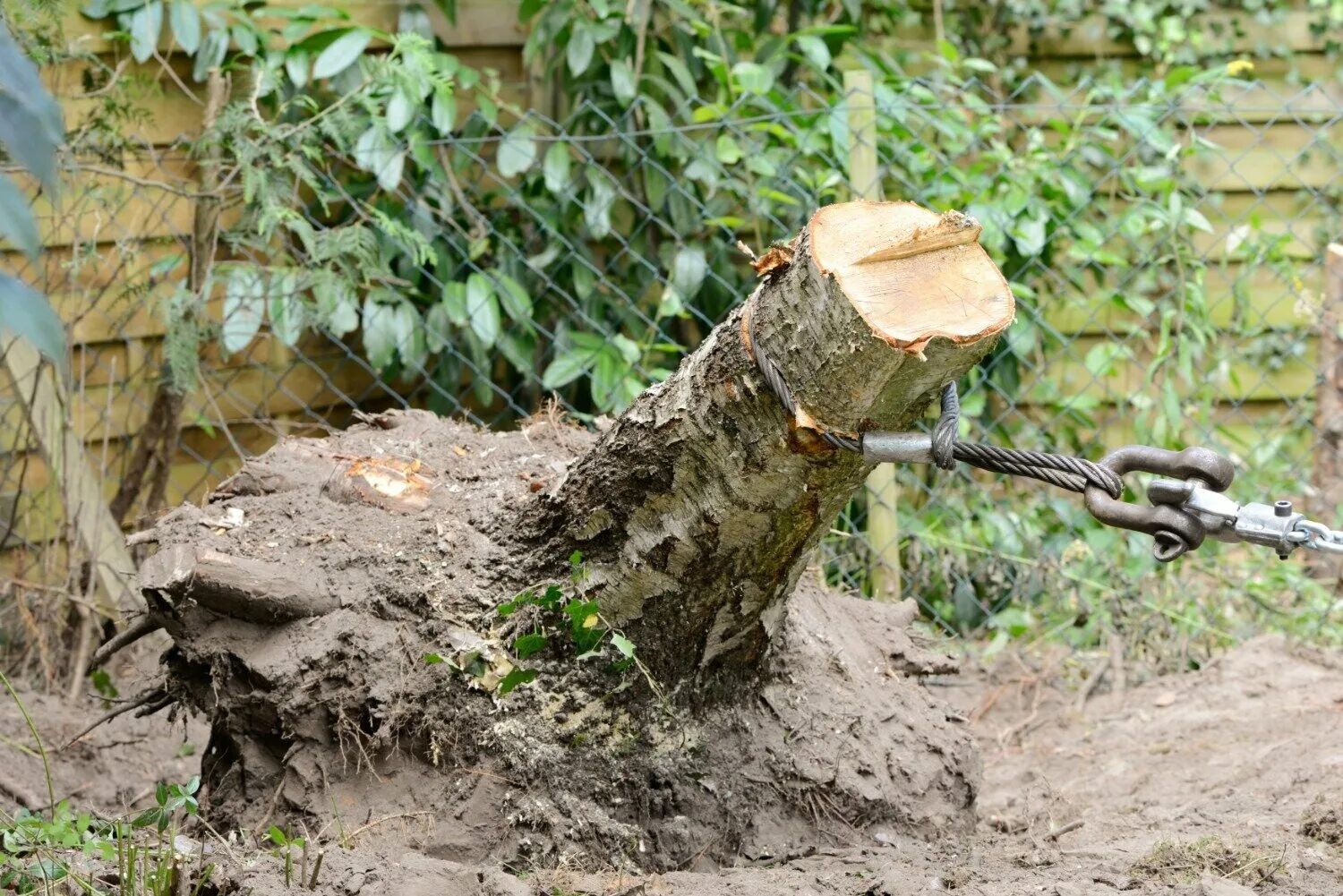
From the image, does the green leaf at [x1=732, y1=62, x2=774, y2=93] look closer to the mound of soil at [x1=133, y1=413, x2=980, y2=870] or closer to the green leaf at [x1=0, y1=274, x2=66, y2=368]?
the mound of soil at [x1=133, y1=413, x2=980, y2=870]

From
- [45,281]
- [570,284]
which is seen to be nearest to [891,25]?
[570,284]

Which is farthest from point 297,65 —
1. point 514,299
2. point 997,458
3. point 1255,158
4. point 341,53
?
point 1255,158

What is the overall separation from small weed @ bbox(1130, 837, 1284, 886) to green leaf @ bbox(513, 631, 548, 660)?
104 cm

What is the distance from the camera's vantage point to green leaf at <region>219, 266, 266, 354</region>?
3.62 meters

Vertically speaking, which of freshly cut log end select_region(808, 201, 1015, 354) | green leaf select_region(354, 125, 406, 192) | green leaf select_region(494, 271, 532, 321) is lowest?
green leaf select_region(494, 271, 532, 321)

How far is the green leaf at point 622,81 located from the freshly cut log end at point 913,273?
2441 mm

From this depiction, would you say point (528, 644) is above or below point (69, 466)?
above

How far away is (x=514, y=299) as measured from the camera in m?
4.01

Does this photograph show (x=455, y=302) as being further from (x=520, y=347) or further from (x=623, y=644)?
(x=623, y=644)

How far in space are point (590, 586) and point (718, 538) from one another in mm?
263

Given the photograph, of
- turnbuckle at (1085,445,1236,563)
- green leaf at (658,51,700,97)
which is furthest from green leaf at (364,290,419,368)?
turnbuckle at (1085,445,1236,563)

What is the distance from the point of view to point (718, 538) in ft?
6.80

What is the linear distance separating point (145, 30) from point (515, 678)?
2497 mm

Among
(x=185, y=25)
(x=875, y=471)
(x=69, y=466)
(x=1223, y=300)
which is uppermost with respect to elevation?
(x=185, y=25)
